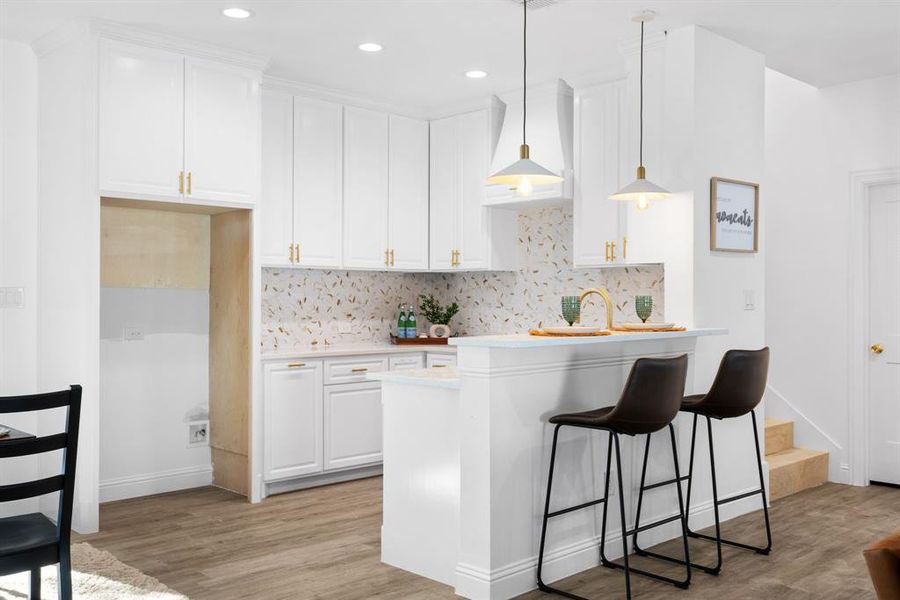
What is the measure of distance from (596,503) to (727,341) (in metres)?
1.46

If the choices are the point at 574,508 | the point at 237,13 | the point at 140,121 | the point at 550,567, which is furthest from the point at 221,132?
the point at 550,567

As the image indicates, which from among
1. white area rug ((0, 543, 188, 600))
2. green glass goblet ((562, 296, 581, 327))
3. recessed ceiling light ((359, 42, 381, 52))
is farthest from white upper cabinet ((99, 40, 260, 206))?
green glass goblet ((562, 296, 581, 327))

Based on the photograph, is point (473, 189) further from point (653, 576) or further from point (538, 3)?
point (653, 576)

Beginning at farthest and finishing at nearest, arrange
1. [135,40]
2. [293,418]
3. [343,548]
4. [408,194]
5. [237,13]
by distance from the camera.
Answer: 1. [408,194]
2. [293,418]
3. [135,40]
4. [237,13]
5. [343,548]

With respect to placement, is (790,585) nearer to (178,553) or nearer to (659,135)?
(659,135)

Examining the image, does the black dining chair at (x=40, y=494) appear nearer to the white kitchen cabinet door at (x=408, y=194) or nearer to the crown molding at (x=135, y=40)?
the crown molding at (x=135, y=40)

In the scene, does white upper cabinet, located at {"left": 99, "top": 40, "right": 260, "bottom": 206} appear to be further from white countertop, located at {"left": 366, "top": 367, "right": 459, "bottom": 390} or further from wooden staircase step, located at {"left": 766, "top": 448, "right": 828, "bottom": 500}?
wooden staircase step, located at {"left": 766, "top": 448, "right": 828, "bottom": 500}

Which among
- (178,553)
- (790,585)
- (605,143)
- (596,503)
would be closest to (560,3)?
(605,143)

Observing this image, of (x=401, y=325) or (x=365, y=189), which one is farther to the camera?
(x=401, y=325)

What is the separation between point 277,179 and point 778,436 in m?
3.85

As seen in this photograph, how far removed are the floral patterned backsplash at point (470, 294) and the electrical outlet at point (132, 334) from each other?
2.89 feet

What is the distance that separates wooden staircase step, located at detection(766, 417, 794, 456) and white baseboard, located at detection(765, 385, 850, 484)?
0.20ft

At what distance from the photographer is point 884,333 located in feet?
17.9

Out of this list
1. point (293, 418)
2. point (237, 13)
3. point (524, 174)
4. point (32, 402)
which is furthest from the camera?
point (293, 418)
